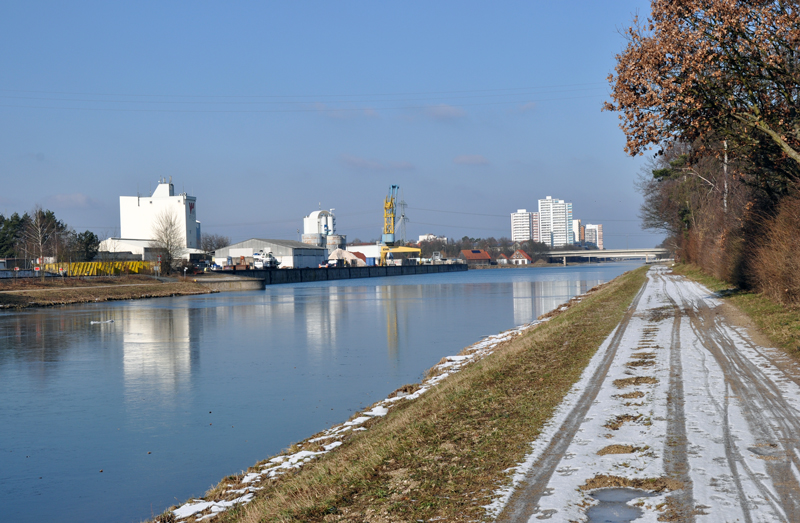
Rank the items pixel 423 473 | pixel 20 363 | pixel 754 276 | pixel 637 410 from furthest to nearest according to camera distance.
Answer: pixel 754 276 < pixel 20 363 < pixel 637 410 < pixel 423 473

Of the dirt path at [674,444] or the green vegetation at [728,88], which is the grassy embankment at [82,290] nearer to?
the green vegetation at [728,88]

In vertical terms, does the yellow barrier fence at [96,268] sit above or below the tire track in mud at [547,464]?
above

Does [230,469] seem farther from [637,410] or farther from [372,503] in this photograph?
[637,410]

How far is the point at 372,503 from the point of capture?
5.22 meters

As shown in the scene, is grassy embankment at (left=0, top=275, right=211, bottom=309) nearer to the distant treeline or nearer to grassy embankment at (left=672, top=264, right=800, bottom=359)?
the distant treeline

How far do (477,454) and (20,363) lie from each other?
17231mm

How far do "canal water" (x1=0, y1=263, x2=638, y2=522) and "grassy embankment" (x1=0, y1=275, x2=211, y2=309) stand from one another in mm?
17279

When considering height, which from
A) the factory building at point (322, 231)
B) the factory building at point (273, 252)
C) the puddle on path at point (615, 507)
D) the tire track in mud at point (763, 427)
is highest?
the factory building at point (322, 231)

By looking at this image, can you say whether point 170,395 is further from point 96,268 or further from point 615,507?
point 96,268

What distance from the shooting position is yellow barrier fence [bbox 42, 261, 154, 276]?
6906 centimetres

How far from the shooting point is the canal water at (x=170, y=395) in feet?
27.5

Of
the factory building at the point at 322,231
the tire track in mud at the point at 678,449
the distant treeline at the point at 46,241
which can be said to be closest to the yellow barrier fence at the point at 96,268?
the distant treeline at the point at 46,241

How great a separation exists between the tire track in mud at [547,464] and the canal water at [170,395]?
14.1ft

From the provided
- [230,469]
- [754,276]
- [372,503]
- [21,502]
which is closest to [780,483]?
[372,503]
